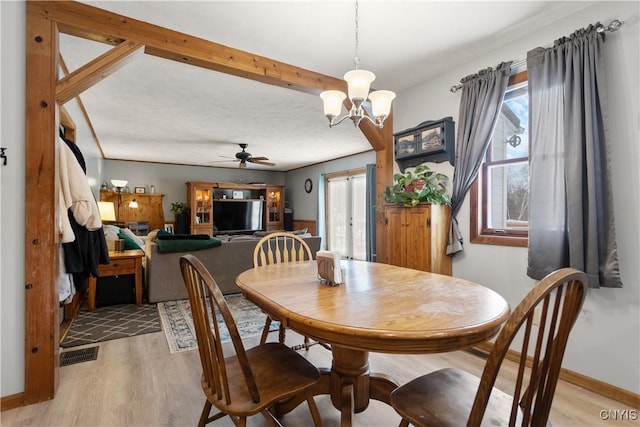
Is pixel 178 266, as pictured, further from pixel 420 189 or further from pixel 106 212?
pixel 420 189

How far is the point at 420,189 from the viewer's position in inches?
116

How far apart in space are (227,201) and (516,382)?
27.1 feet

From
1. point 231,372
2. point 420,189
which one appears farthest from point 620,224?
point 231,372

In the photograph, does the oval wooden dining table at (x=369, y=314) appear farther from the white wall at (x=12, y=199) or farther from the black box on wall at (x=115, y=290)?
the black box on wall at (x=115, y=290)

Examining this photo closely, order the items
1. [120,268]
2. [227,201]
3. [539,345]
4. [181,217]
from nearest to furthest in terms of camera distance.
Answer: [539,345]
[120,268]
[181,217]
[227,201]

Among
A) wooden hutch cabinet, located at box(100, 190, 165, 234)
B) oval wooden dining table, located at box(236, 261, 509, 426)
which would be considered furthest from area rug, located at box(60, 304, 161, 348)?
wooden hutch cabinet, located at box(100, 190, 165, 234)

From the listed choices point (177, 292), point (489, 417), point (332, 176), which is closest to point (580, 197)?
point (489, 417)

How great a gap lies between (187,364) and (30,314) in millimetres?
1023

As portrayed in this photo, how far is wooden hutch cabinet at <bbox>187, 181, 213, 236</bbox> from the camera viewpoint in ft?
26.3

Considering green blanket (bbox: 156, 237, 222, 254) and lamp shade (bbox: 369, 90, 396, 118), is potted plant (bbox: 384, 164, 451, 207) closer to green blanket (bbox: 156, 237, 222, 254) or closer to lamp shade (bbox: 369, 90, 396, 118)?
lamp shade (bbox: 369, 90, 396, 118)

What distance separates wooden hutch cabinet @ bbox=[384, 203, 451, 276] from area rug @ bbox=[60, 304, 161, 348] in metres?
2.43

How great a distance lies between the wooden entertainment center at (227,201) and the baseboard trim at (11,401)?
20.4ft

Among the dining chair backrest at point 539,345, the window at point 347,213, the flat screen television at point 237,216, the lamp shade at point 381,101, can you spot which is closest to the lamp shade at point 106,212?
the lamp shade at point 381,101

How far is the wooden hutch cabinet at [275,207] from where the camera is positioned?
9219 millimetres
